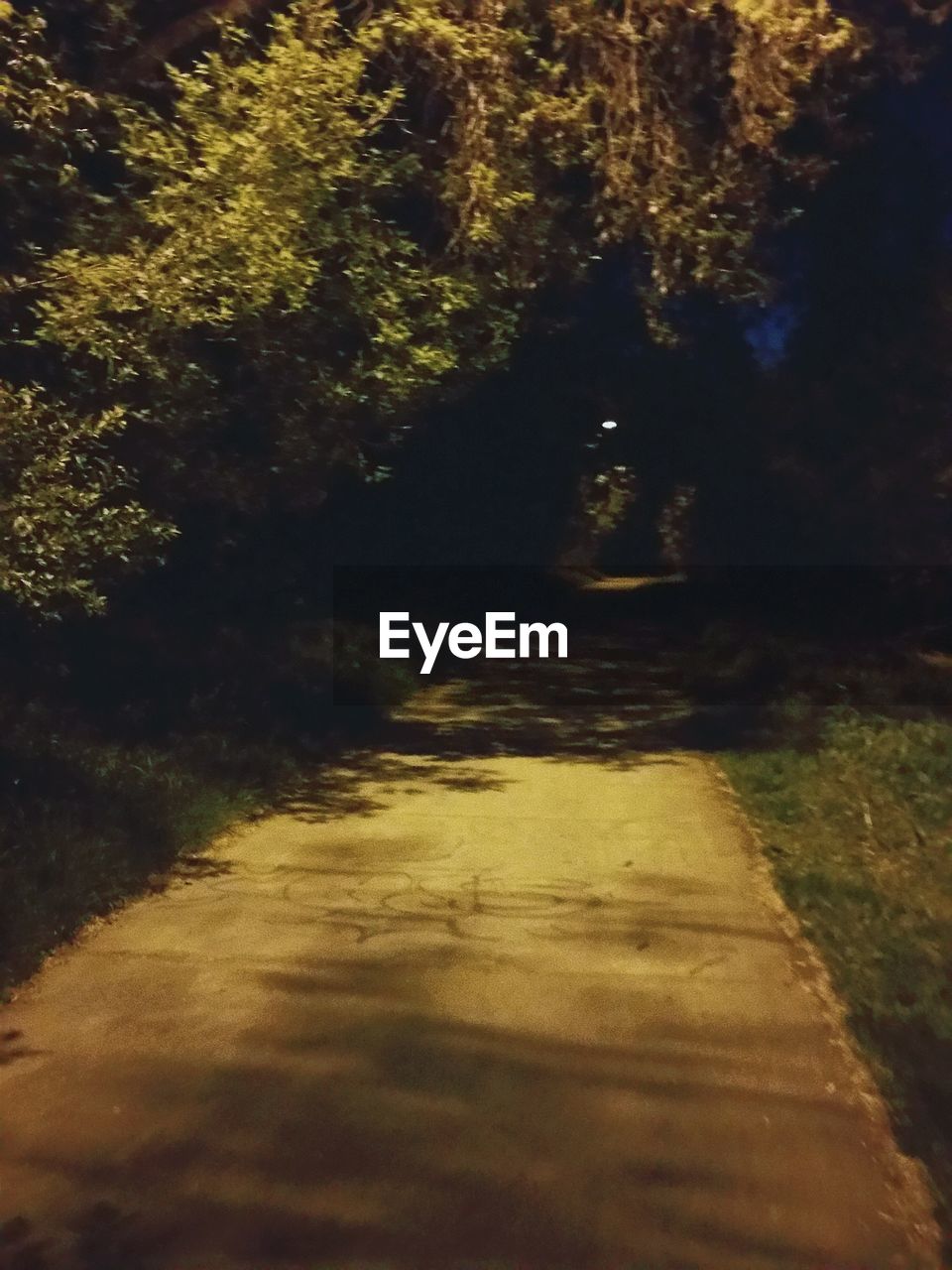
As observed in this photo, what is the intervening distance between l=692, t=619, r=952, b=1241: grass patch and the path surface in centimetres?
22

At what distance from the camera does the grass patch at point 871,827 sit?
5301 millimetres

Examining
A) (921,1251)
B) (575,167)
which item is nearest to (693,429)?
(575,167)

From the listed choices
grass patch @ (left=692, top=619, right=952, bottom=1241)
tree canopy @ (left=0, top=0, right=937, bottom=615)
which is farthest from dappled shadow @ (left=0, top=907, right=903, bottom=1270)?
tree canopy @ (left=0, top=0, right=937, bottom=615)

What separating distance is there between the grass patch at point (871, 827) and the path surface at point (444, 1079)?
218 mm

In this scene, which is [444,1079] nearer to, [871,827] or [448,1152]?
[448,1152]

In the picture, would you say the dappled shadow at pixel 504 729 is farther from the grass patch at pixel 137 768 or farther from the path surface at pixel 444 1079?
the path surface at pixel 444 1079

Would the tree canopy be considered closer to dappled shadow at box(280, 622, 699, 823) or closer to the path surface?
dappled shadow at box(280, 622, 699, 823)

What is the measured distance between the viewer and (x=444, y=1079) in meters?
5.05

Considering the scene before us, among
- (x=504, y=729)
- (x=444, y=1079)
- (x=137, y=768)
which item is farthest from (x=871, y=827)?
(x=504, y=729)

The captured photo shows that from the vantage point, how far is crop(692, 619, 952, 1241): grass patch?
17.4ft

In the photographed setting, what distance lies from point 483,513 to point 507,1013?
1704cm

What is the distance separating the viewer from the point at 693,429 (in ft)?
84.2

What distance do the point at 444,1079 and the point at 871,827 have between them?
16.4 feet

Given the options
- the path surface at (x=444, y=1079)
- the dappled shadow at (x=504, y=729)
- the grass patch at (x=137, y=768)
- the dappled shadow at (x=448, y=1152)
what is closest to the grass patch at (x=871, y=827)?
the path surface at (x=444, y=1079)
